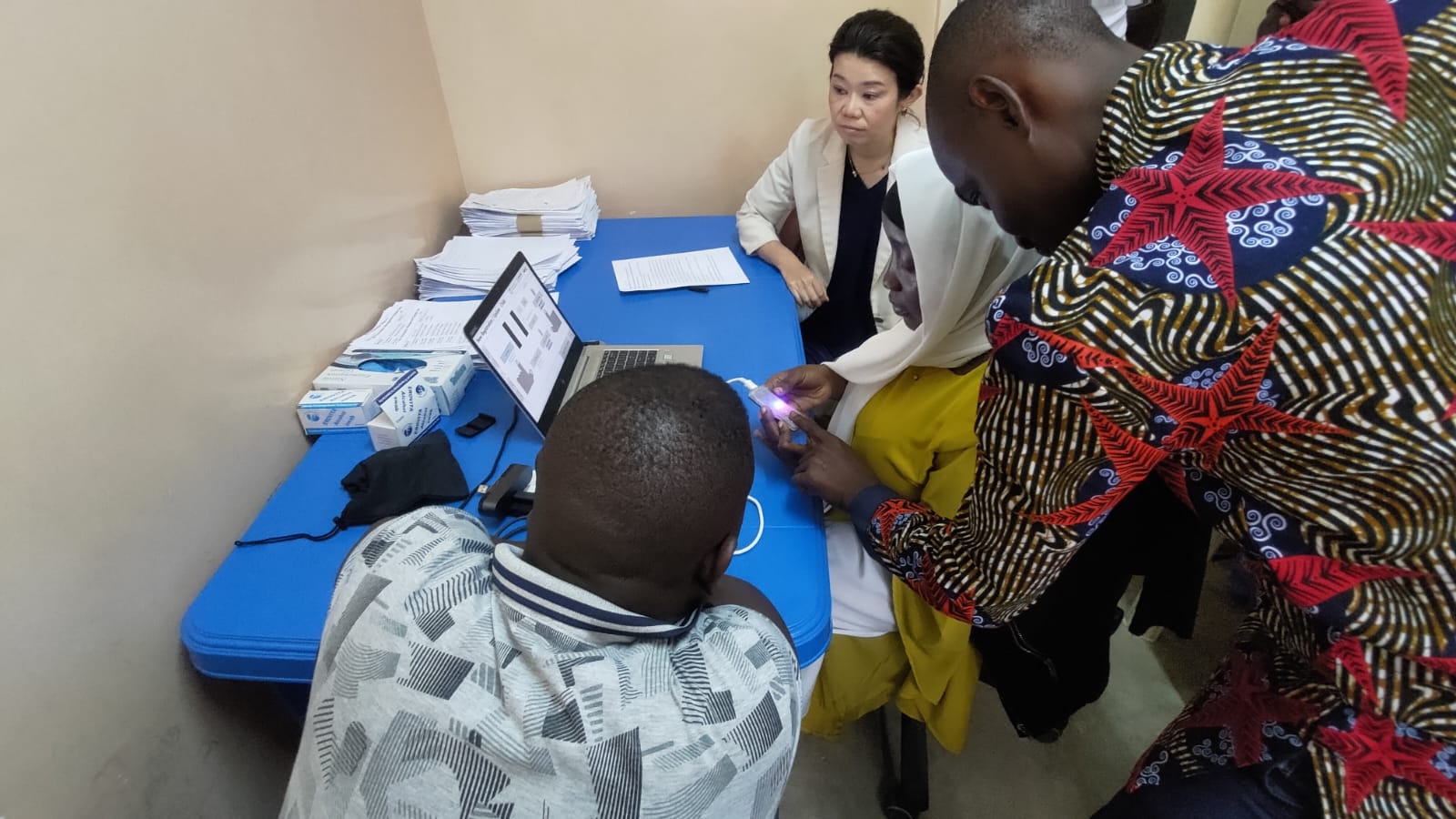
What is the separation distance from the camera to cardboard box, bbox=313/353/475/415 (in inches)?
52.4

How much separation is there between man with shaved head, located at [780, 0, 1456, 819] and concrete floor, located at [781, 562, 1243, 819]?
0.80 m

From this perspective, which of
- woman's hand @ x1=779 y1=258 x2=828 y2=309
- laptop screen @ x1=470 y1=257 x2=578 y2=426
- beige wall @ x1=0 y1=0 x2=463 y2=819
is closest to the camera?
beige wall @ x1=0 y1=0 x2=463 y2=819

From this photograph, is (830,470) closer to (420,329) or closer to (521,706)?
(521,706)

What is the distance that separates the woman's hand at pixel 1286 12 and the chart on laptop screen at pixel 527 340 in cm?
153

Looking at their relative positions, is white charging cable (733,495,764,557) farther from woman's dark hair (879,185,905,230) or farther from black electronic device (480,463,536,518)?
woman's dark hair (879,185,905,230)

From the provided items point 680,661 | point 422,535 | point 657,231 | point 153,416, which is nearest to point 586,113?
point 657,231

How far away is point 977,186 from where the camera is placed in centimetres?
86

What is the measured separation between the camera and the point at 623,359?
1461 mm

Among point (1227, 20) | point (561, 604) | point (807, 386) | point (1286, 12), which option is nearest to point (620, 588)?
point (561, 604)

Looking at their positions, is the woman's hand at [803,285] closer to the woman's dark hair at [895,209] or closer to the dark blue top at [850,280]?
the dark blue top at [850,280]

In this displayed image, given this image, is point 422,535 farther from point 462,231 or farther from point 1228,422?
point 462,231

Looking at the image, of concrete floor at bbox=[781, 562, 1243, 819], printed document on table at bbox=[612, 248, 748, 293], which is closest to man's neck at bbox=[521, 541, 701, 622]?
concrete floor at bbox=[781, 562, 1243, 819]

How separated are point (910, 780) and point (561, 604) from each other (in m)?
1.07

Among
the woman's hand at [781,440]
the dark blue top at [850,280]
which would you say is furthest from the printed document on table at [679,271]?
the woman's hand at [781,440]
